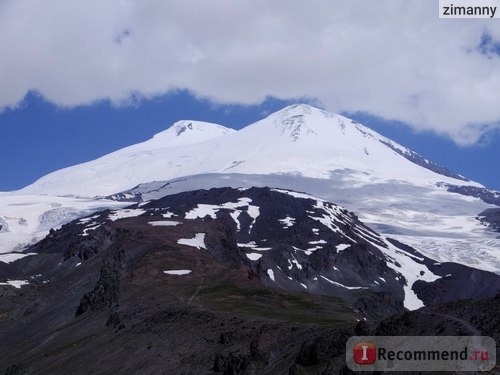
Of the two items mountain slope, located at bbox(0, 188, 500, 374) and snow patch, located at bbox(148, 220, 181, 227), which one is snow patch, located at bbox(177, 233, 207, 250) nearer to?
mountain slope, located at bbox(0, 188, 500, 374)

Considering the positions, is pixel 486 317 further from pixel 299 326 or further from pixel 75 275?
pixel 75 275

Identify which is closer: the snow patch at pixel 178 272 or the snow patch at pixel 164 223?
the snow patch at pixel 178 272

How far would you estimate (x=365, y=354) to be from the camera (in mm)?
42406

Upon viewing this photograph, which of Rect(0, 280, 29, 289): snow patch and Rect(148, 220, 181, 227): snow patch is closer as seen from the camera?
Rect(0, 280, 29, 289): snow patch

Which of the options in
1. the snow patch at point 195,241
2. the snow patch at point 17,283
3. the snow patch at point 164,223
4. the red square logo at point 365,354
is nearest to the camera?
the red square logo at point 365,354

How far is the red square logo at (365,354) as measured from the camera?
41562 millimetres

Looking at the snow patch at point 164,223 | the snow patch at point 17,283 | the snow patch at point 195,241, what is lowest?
the snow patch at point 17,283

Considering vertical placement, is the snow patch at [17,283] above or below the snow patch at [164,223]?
below

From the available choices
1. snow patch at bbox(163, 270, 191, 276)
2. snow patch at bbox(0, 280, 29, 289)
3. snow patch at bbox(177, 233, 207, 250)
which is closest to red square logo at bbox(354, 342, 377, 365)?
snow patch at bbox(163, 270, 191, 276)

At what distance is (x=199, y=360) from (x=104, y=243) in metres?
110

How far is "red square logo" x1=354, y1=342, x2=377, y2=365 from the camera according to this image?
4156 centimetres

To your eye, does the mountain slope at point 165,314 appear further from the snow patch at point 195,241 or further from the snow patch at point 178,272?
the snow patch at point 195,241

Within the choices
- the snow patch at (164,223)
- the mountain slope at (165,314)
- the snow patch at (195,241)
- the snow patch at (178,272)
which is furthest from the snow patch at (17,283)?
the snow patch at (178,272)

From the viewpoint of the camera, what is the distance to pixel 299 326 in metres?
62.7
